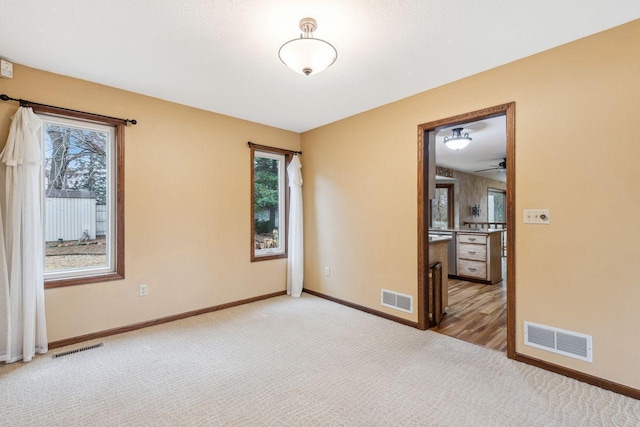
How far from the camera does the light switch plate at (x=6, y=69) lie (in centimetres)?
244

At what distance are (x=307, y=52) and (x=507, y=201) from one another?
79.0 inches

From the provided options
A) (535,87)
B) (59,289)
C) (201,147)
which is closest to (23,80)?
(201,147)

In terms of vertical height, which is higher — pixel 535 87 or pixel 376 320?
pixel 535 87

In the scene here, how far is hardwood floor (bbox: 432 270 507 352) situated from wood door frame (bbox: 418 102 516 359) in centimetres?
28

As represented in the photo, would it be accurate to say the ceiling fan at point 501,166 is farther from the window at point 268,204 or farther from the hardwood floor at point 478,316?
the window at point 268,204

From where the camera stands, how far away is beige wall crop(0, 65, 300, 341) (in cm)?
278

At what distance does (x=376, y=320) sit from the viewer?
3.42 meters

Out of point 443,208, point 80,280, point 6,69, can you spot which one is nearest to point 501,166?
point 443,208

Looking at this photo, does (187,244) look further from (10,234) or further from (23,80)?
(23,80)

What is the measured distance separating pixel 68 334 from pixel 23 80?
7.49 feet

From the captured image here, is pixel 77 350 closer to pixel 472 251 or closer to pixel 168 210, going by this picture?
pixel 168 210

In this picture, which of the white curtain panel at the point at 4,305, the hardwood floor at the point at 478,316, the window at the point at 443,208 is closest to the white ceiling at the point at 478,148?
the window at the point at 443,208

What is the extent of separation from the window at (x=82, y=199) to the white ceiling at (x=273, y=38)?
0.54 m

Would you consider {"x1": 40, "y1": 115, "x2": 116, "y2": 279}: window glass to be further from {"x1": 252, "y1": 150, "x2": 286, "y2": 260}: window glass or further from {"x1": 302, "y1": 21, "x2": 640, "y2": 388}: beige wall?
{"x1": 302, "y1": 21, "x2": 640, "y2": 388}: beige wall
